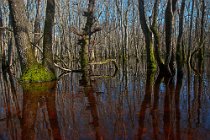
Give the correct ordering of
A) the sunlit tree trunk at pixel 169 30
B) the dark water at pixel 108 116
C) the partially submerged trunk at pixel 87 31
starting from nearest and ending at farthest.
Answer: the dark water at pixel 108 116
the partially submerged trunk at pixel 87 31
the sunlit tree trunk at pixel 169 30

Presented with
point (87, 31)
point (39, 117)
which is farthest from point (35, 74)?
point (39, 117)

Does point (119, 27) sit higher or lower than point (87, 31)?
higher

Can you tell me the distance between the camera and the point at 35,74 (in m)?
10.7

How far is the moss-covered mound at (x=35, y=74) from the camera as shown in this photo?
34.8ft

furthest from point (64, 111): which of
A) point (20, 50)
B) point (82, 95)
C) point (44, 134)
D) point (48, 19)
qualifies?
point (48, 19)

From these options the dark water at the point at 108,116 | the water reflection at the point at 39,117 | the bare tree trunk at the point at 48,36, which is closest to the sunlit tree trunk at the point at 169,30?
the dark water at the point at 108,116

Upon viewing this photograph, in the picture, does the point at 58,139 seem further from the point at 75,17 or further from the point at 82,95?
the point at 75,17

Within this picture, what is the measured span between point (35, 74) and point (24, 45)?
1.27 metres

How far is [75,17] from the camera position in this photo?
37969 mm

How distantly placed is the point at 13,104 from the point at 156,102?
11.9 feet

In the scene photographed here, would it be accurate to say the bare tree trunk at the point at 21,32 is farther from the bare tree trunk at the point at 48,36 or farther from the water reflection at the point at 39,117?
the water reflection at the point at 39,117

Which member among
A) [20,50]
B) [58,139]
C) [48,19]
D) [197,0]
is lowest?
[58,139]

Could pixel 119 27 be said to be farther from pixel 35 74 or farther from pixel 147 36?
pixel 35 74

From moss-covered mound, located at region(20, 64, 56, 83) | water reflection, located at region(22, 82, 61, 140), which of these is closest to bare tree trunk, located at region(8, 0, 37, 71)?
moss-covered mound, located at region(20, 64, 56, 83)
